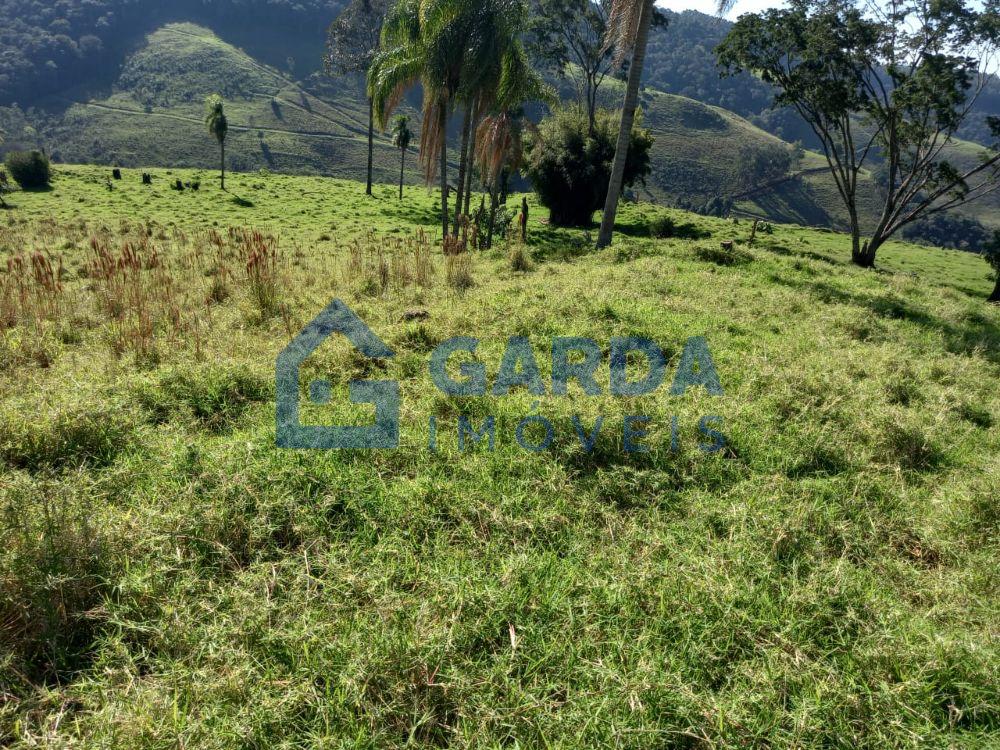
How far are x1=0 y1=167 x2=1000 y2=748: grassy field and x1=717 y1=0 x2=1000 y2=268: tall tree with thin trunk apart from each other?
19788 mm

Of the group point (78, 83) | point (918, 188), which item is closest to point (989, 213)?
point (918, 188)

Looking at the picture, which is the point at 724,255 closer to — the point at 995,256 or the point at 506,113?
the point at 506,113

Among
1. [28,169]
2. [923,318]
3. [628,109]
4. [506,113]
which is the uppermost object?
[506,113]

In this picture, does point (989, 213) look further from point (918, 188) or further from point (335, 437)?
point (335, 437)

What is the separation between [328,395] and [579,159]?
83.4 ft

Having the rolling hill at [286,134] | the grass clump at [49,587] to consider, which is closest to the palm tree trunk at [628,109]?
the grass clump at [49,587]

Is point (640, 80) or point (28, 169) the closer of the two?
point (640, 80)

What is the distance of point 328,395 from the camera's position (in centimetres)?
562

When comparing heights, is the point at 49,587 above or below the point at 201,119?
below

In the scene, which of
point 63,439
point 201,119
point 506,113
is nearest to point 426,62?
point 506,113

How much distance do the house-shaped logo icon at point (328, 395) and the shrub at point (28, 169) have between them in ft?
131

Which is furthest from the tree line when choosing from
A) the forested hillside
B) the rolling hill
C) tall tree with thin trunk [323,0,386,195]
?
the forested hillside

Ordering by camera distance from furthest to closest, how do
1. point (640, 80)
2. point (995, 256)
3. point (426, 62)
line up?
point (995, 256)
point (640, 80)
point (426, 62)

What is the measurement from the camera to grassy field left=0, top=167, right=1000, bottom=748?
98.8 inches
